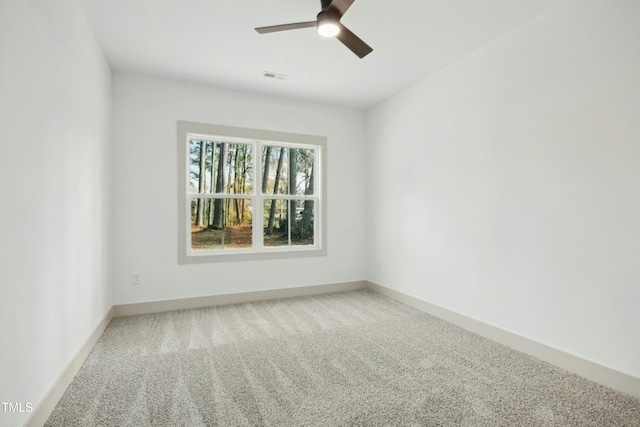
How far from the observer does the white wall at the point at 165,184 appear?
3.56 meters

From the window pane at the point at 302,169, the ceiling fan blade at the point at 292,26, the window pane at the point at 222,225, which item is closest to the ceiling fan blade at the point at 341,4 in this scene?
the ceiling fan blade at the point at 292,26

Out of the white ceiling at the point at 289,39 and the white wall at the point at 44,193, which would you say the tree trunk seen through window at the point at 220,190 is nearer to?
the white ceiling at the point at 289,39

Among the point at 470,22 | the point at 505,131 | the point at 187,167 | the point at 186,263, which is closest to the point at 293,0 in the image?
the point at 470,22

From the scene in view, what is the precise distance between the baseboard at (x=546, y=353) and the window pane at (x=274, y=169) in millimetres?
2361

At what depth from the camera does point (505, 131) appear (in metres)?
2.81

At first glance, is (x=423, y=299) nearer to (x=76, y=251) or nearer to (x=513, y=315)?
(x=513, y=315)

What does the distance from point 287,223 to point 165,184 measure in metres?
1.63

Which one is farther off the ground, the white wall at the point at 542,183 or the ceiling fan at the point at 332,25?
the ceiling fan at the point at 332,25

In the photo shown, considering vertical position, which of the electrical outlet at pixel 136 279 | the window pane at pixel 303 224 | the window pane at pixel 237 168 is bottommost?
the electrical outlet at pixel 136 279

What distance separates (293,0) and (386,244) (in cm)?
307

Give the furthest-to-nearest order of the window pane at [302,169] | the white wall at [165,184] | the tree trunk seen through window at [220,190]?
1. the window pane at [302,169]
2. the tree trunk seen through window at [220,190]
3. the white wall at [165,184]

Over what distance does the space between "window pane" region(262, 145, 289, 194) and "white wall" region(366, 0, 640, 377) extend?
1775mm

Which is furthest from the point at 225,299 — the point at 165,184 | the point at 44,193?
the point at 44,193

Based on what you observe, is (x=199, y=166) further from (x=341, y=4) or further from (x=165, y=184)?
(x=341, y=4)
